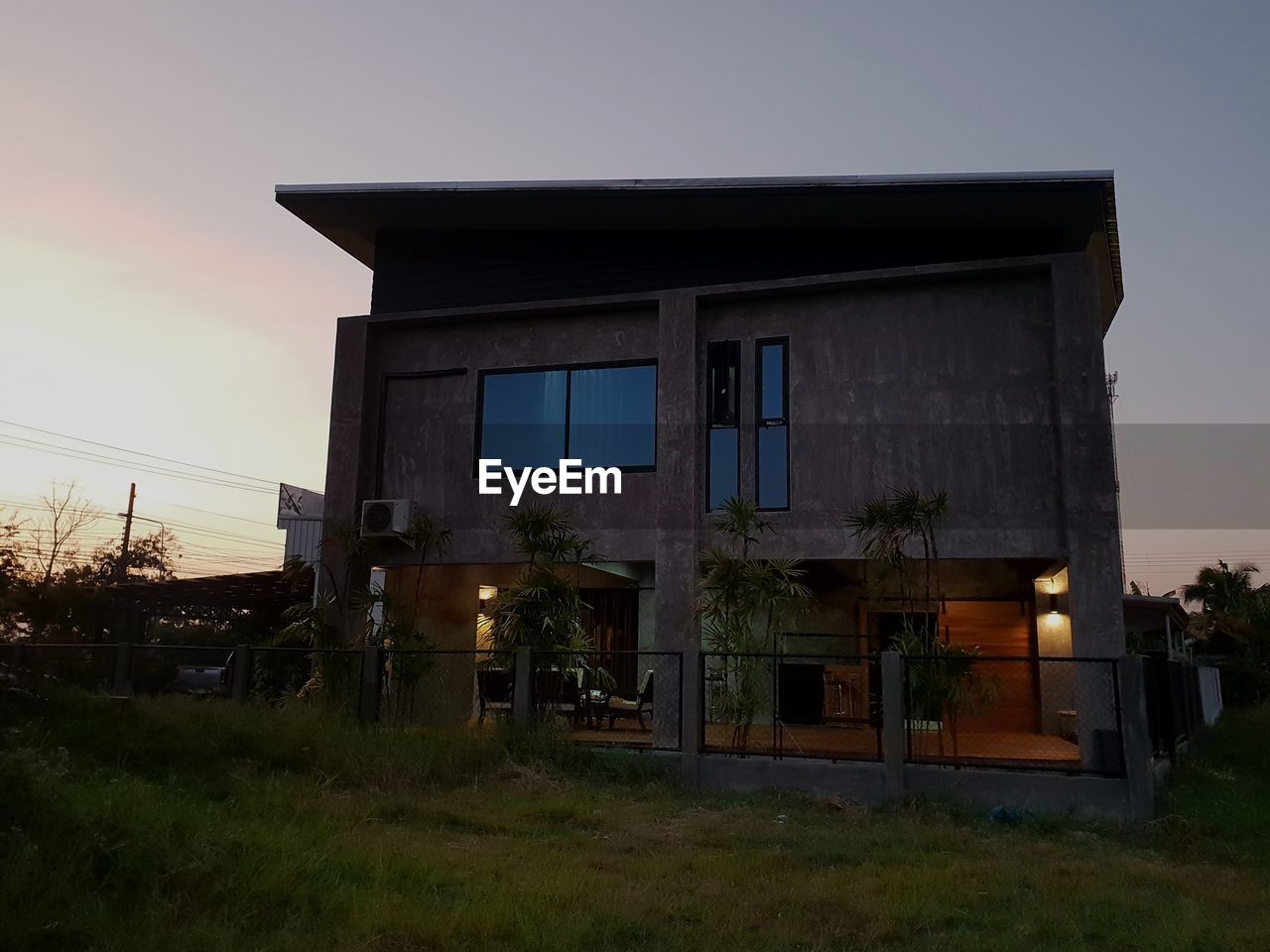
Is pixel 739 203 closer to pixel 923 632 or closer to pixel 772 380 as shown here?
pixel 772 380

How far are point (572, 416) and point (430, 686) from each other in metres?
3.83

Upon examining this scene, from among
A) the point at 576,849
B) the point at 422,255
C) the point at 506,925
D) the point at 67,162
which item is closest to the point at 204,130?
the point at 67,162

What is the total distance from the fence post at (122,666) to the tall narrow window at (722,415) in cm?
751

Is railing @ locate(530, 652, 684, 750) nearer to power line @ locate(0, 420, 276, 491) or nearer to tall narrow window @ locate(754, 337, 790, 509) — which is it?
tall narrow window @ locate(754, 337, 790, 509)

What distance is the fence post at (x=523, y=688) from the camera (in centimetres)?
1025

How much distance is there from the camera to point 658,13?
11.8 m

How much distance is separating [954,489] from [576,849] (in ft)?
20.4

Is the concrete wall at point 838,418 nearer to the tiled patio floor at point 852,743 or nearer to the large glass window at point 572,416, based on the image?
the large glass window at point 572,416

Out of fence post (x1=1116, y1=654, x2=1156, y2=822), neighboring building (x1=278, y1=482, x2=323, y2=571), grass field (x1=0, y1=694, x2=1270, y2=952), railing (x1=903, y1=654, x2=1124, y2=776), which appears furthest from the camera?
neighboring building (x1=278, y1=482, x2=323, y2=571)

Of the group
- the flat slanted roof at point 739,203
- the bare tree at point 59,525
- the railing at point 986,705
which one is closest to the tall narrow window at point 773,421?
the flat slanted roof at point 739,203

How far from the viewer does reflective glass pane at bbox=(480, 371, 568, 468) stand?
1259cm

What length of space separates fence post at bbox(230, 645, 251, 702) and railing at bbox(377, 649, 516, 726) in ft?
5.23

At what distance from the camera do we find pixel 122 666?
1214 centimetres

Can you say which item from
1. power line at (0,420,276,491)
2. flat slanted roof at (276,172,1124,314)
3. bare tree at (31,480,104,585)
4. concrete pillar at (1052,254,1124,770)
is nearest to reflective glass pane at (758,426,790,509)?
flat slanted roof at (276,172,1124,314)
